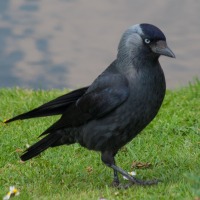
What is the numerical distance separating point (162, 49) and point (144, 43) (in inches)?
7.2

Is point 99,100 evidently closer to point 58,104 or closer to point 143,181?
point 58,104

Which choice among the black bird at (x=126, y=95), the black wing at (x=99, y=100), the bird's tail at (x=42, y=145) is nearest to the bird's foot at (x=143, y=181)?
the black bird at (x=126, y=95)

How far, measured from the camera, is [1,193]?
600cm

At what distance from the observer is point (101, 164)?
697 centimetres

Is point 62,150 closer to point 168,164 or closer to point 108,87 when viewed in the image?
point 168,164

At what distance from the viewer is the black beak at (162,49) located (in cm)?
566

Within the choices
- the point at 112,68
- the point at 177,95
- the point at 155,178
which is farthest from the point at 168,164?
the point at 177,95

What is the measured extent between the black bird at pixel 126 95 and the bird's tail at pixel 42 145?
44cm

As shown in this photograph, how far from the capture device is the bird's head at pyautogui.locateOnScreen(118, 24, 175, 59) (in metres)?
5.72

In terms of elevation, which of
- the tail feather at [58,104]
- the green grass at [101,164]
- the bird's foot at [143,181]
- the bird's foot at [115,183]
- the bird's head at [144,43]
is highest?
the bird's head at [144,43]

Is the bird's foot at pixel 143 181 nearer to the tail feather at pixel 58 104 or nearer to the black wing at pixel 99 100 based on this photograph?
the black wing at pixel 99 100

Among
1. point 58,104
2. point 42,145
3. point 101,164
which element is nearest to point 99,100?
point 58,104

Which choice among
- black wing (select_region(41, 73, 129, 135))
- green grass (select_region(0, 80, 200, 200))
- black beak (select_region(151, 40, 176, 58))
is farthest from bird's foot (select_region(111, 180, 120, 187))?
black beak (select_region(151, 40, 176, 58))

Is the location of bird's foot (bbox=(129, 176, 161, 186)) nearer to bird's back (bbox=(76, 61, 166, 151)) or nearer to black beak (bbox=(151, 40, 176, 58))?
bird's back (bbox=(76, 61, 166, 151))
